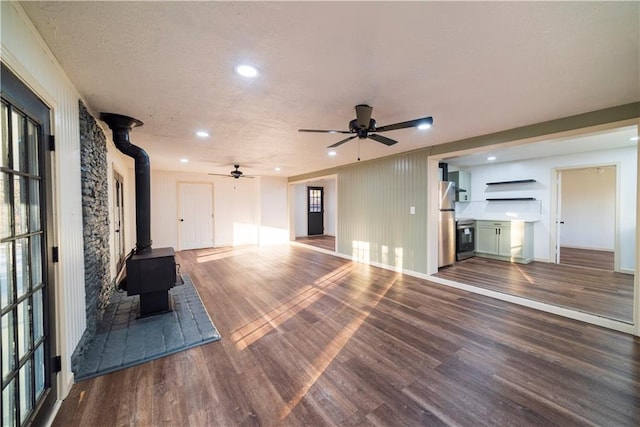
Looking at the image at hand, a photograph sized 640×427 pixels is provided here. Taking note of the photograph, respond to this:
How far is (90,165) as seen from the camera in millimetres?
2686

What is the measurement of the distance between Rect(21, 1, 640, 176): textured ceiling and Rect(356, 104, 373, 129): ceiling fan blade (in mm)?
72

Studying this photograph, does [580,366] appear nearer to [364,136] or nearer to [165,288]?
[364,136]

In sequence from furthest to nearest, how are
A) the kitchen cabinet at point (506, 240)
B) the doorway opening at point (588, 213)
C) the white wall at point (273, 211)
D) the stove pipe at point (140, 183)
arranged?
the white wall at point (273, 211)
the doorway opening at point (588, 213)
the kitchen cabinet at point (506, 240)
the stove pipe at point (140, 183)

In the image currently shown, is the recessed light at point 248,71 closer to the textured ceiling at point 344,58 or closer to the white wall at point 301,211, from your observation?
the textured ceiling at point 344,58

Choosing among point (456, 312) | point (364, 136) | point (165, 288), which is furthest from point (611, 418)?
point (165, 288)

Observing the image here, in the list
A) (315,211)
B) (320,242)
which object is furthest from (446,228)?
(315,211)

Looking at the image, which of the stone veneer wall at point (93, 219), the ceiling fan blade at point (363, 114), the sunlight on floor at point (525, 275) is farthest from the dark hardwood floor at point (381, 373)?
the ceiling fan blade at point (363, 114)

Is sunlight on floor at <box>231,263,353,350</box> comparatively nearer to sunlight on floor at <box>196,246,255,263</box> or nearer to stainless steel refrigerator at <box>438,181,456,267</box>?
stainless steel refrigerator at <box>438,181,456,267</box>

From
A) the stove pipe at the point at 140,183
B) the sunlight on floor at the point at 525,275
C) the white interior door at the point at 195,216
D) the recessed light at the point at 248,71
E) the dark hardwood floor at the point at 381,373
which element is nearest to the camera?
the dark hardwood floor at the point at 381,373

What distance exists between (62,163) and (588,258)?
9.14 metres

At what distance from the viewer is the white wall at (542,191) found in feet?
15.3

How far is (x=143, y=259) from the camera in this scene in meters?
2.96

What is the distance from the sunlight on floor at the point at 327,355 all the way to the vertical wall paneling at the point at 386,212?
1887 mm

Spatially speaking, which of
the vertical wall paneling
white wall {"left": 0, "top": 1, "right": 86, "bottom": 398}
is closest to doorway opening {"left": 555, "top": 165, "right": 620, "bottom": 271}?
the vertical wall paneling
